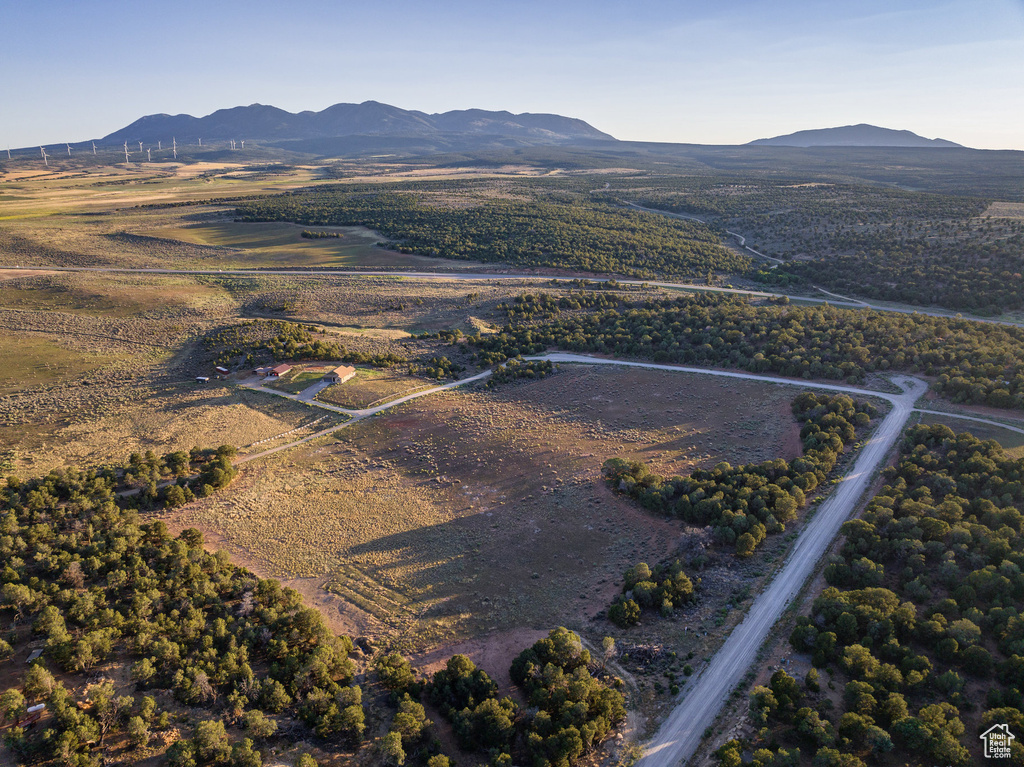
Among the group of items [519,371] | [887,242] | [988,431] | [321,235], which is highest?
[321,235]

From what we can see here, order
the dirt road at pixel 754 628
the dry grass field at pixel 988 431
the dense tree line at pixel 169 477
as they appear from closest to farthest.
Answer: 1. the dirt road at pixel 754 628
2. the dense tree line at pixel 169 477
3. the dry grass field at pixel 988 431

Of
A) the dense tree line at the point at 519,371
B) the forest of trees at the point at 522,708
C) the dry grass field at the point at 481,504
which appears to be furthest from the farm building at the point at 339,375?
the forest of trees at the point at 522,708

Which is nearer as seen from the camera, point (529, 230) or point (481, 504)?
point (481, 504)

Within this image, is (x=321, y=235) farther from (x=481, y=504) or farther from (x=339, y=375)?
(x=481, y=504)

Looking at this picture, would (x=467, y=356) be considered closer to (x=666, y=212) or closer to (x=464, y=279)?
(x=464, y=279)

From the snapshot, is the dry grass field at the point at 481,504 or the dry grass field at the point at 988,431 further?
the dry grass field at the point at 988,431

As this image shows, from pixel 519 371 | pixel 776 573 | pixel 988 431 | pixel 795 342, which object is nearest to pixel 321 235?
pixel 519 371

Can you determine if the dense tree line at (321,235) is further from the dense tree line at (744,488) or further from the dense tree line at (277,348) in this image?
the dense tree line at (744,488)

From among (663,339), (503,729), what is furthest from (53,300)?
(503,729)
